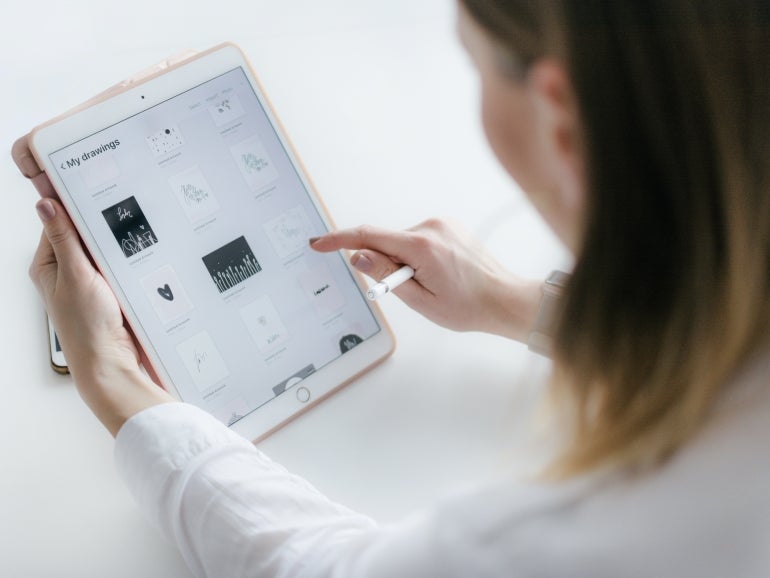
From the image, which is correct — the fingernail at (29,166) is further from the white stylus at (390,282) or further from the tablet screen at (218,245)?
the white stylus at (390,282)

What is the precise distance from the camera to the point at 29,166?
25.4 inches

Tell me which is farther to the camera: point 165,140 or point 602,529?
point 165,140

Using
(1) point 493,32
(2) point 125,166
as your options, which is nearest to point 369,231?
(2) point 125,166

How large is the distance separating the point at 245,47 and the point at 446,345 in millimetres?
414

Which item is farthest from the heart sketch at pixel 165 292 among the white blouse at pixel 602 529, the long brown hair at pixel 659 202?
the long brown hair at pixel 659 202

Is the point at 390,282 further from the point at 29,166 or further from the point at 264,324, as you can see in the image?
the point at 29,166

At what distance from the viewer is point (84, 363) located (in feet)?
2.07

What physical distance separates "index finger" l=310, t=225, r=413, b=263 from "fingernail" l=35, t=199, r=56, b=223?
22cm

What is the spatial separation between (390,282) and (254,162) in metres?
0.17

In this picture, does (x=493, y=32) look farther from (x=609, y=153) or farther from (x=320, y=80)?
(x=320, y=80)

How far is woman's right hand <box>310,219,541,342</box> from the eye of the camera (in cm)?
72

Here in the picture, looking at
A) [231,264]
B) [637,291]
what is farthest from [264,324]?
[637,291]

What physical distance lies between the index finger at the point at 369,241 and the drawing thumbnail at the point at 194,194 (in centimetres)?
10

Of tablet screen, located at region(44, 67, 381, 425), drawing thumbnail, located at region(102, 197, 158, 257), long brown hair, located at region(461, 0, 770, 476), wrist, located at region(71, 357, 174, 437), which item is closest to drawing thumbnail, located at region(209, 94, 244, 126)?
tablet screen, located at region(44, 67, 381, 425)
